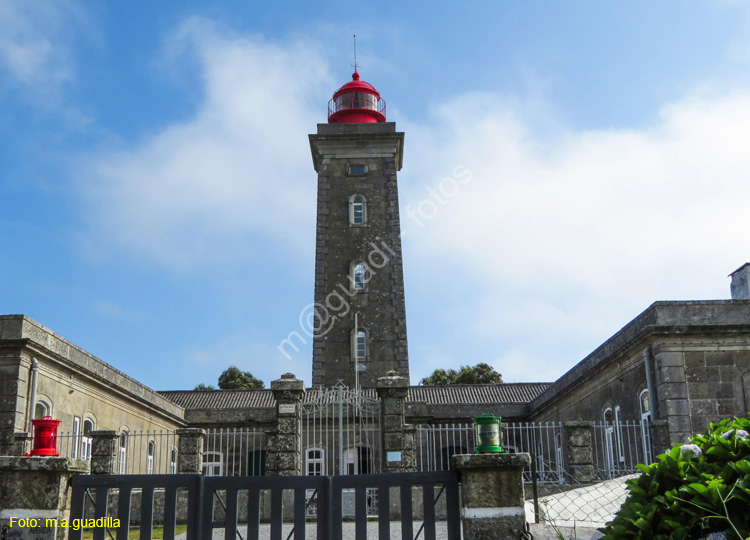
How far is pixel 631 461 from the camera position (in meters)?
16.7

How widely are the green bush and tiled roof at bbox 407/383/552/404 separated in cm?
2357

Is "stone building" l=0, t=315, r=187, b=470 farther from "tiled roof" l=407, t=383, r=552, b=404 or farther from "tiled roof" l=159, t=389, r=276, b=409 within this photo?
"tiled roof" l=407, t=383, r=552, b=404

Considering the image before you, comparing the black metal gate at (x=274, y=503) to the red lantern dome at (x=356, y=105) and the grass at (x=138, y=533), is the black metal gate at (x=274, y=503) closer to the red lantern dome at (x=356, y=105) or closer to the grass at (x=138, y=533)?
the grass at (x=138, y=533)

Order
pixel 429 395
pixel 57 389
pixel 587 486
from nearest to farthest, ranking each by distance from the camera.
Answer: pixel 587 486, pixel 57 389, pixel 429 395

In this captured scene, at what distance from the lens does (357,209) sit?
87.7 ft

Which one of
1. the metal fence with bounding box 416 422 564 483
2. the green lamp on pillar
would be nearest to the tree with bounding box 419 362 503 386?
the metal fence with bounding box 416 422 564 483

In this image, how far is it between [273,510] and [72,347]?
13769 millimetres

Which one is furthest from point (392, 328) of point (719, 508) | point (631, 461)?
point (719, 508)

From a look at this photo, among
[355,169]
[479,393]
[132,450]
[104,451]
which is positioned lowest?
[104,451]

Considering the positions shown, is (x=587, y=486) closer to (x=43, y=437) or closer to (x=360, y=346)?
(x=43, y=437)

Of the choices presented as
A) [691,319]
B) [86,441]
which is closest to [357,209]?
[86,441]

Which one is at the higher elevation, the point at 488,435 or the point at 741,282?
the point at 741,282

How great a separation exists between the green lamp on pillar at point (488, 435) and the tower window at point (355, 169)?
21.1 metres

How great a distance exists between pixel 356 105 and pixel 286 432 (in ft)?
55.4
